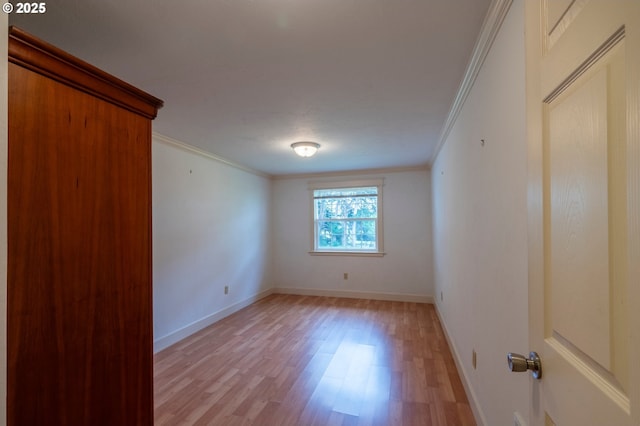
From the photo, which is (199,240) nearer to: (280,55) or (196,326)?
(196,326)

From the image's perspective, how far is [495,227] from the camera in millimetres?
1489

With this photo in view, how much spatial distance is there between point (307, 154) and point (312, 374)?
2.34m

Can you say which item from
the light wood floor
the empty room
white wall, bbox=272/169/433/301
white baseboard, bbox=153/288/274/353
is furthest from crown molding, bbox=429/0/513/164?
white baseboard, bbox=153/288/274/353

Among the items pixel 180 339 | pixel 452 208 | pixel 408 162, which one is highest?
pixel 408 162

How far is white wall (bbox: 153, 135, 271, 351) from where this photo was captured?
3.14 meters

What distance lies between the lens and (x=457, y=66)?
1798 mm

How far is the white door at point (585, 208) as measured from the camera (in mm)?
447

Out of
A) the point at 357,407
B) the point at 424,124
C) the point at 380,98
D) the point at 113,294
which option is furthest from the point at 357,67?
the point at 357,407

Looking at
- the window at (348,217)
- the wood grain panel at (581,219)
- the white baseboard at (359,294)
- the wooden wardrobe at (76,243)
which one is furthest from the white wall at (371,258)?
the wood grain panel at (581,219)

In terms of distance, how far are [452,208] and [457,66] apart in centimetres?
135

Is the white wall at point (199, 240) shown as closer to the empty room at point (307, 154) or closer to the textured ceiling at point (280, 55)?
the empty room at point (307, 154)

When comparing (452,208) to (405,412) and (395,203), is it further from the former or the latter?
(395,203)

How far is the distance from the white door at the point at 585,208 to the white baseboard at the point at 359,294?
4274 mm

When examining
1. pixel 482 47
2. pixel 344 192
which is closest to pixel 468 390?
pixel 482 47
